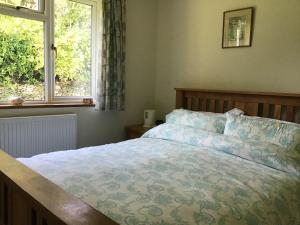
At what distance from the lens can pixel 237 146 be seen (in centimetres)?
204

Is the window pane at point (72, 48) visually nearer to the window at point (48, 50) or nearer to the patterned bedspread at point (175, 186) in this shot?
the window at point (48, 50)

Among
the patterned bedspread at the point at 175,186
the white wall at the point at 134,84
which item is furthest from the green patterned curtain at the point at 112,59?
the patterned bedspread at the point at 175,186

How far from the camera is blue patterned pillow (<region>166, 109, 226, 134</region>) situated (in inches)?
95.2

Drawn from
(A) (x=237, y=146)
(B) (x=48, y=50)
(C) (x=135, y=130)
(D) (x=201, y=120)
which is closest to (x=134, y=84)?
(C) (x=135, y=130)

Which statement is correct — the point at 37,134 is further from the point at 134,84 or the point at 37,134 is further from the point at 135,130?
the point at 134,84

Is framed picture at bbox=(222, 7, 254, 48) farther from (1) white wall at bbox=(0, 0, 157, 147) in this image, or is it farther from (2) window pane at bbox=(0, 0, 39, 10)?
(2) window pane at bbox=(0, 0, 39, 10)

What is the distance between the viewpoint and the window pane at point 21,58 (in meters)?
2.51

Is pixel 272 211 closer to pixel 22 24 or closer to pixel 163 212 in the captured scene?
pixel 163 212

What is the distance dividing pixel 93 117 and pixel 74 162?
4.50 feet

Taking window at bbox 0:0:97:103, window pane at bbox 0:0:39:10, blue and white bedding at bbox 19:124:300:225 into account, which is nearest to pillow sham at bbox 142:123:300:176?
blue and white bedding at bbox 19:124:300:225

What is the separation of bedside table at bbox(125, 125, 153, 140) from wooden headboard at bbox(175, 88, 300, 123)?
1.60 ft

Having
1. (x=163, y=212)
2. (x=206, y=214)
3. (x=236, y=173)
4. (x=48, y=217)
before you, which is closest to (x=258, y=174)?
(x=236, y=173)

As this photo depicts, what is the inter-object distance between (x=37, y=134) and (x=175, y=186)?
5.61 feet

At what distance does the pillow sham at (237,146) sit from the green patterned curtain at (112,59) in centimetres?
72
